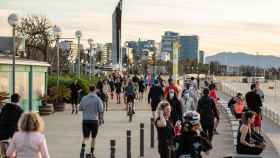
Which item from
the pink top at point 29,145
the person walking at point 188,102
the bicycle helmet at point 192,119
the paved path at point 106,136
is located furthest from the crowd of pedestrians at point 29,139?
the person walking at point 188,102

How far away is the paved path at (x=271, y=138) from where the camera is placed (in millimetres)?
15885

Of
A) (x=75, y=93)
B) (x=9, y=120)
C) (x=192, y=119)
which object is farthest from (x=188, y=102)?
(x=192, y=119)

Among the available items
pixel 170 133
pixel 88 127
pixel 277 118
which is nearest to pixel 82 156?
pixel 88 127

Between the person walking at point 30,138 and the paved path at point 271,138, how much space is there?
28.1 ft

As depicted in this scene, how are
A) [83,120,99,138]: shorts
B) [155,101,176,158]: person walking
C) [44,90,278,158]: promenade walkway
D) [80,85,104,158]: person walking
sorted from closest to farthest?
1. [155,101,176,158]: person walking
2. [80,85,104,158]: person walking
3. [83,120,99,138]: shorts
4. [44,90,278,158]: promenade walkway

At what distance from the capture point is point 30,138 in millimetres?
7902

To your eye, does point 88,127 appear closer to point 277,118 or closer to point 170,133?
point 170,133

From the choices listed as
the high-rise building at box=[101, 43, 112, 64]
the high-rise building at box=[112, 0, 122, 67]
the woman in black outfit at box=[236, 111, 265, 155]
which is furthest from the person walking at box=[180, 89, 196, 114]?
the high-rise building at box=[101, 43, 112, 64]

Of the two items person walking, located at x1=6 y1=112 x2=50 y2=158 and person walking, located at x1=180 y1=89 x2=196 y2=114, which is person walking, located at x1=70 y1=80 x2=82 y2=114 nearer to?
person walking, located at x1=180 y1=89 x2=196 y2=114

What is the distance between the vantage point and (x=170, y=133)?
11.1 metres

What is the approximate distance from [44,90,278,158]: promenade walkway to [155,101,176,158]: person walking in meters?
3.93

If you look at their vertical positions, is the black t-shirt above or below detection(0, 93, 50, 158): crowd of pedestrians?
below

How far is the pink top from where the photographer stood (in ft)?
25.9

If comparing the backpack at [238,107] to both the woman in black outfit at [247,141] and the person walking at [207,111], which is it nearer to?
the person walking at [207,111]
